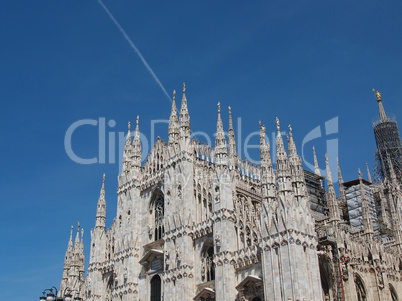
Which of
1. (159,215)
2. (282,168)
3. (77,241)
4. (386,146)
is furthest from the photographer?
(386,146)

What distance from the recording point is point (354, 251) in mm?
43969

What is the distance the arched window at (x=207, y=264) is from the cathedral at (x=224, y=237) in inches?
3.4

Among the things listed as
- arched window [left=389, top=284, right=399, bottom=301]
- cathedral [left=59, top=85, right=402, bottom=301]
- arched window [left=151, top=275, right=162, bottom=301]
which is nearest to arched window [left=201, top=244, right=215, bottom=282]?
cathedral [left=59, top=85, right=402, bottom=301]

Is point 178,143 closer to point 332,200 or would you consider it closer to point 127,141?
point 127,141

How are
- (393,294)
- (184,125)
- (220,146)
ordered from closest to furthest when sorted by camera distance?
(220,146)
(393,294)
(184,125)

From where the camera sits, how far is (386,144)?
80062 millimetres

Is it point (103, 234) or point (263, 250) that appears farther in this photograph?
point (103, 234)

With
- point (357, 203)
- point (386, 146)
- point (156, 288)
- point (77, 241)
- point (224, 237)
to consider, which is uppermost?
point (386, 146)

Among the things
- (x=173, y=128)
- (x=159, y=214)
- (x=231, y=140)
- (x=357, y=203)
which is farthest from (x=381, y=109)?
(x=159, y=214)

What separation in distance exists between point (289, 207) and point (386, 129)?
5084 centimetres

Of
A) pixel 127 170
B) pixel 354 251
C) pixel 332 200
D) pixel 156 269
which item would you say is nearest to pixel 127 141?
pixel 127 170

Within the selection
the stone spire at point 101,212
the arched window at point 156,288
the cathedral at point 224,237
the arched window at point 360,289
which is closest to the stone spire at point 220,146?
the cathedral at point 224,237

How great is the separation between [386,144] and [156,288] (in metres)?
48.4

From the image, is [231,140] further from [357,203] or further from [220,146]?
[357,203]
